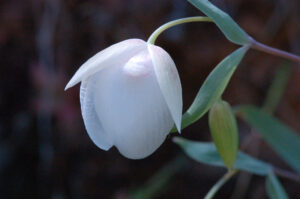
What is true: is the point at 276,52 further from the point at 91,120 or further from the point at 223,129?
the point at 91,120

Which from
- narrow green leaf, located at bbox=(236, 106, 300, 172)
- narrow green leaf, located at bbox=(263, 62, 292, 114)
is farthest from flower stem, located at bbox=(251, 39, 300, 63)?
narrow green leaf, located at bbox=(263, 62, 292, 114)

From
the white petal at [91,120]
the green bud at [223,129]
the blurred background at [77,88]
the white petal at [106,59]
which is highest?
the white petal at [106,59]

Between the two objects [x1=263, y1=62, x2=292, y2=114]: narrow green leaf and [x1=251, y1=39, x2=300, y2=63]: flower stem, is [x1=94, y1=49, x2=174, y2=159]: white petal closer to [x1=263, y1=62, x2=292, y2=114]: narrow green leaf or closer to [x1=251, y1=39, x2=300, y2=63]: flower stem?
[x1=251, y1=39, x2=300, y2=63]: flower stem

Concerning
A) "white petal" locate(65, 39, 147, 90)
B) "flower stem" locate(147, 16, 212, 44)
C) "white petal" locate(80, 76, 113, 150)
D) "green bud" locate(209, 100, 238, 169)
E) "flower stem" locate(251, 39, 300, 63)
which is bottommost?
"green bud" locate(209, 100, 238, 169)

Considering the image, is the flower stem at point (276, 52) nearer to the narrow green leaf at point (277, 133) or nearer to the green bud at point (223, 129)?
the green bud at point (223, 129)

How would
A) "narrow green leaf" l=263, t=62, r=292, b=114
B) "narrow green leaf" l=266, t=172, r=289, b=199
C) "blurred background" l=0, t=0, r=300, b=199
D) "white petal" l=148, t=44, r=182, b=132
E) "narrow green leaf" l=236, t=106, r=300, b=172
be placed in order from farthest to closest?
"blurred background" l=0, t=0, r=300, b=199, "narrow green leaf" l=263, t=62, r=292, b=114, "narrow green leaf" l=236, t=106, r=300, b=172, "narrow green leaf" l=266, t=172, r=289, b=199, "white petal" l=148, t=44, r=182, b=132

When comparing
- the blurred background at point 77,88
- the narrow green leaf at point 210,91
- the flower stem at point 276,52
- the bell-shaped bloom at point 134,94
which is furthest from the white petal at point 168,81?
the blurred background at point 77,88

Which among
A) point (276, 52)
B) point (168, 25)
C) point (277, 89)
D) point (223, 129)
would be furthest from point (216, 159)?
point (277, 89)
